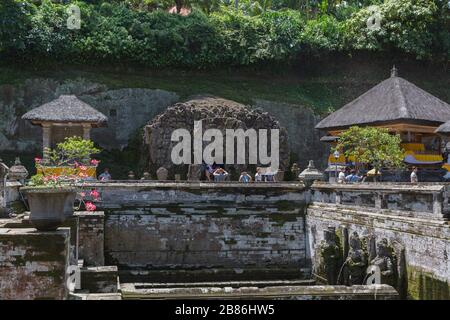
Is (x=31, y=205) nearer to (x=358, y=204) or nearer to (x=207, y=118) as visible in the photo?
(x=358, y=204)

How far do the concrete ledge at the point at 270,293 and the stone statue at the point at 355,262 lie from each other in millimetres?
2585

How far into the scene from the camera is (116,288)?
33.9ft

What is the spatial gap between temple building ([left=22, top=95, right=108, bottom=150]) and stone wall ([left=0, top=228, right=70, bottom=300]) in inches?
712

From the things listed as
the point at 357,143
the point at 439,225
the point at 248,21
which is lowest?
the point at 439,225

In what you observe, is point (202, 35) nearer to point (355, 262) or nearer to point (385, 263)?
point (355, 262)

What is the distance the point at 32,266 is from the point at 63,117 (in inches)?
731

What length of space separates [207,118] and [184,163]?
2049 mm

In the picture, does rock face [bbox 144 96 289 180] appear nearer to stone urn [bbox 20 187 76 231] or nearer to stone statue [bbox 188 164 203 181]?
stone statue [bbox 188 164 203 181]

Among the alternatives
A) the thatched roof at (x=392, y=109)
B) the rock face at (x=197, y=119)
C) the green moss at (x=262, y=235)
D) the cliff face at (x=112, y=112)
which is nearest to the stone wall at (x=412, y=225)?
the green moss at (x=262, y=235)

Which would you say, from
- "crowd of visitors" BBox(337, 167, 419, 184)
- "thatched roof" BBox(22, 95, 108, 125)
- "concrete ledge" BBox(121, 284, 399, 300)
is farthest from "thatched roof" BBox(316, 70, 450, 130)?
"concrete ledge" BBox(121, 284, 399, 300)

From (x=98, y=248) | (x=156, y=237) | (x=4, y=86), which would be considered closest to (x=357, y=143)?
(x=156, y=237)

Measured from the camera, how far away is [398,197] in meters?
11.8

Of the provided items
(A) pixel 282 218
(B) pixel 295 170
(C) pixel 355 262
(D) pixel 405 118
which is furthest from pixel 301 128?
(C) pixel 355 262

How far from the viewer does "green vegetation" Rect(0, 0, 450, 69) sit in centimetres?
3072
